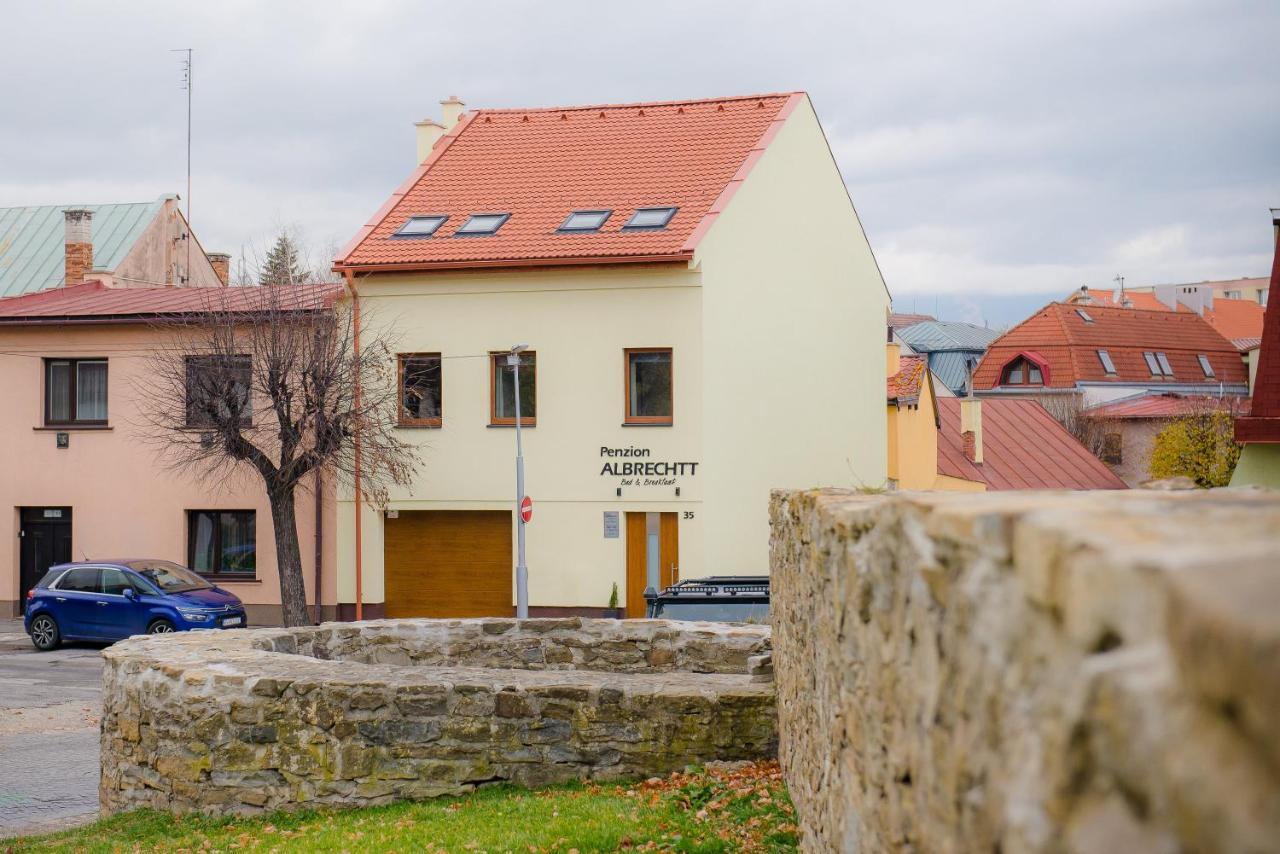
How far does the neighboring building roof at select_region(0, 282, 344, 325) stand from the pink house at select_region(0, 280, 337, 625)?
0.07m

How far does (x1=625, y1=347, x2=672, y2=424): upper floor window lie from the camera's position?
2688cm

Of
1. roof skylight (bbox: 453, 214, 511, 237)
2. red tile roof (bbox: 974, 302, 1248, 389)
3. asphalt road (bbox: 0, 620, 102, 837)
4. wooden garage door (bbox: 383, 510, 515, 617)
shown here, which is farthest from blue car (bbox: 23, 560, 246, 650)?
red tile roof (bbox: 974, 302, 1248, 389)

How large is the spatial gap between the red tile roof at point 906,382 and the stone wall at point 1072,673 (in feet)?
103

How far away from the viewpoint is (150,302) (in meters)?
31.3

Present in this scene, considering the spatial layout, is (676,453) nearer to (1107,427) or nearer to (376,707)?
(376,707)

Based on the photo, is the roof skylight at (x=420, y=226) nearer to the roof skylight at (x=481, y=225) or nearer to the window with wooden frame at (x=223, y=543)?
the roof skylight at (x=481, y=225)

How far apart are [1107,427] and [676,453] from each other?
141ft

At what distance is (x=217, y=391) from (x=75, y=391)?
6.90 metres

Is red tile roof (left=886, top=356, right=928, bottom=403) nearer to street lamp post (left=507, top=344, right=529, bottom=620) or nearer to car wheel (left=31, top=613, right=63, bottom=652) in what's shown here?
street lamp post (left=507, top=344, right=529, bottom=620)

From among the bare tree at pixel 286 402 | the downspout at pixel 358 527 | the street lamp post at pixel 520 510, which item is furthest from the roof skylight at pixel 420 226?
the street lamp post at pixel 520 510

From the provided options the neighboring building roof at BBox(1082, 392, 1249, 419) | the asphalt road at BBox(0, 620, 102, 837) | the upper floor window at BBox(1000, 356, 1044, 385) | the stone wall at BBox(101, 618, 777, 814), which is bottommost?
the asphalt road at BBox(0, 620, 102, 837)

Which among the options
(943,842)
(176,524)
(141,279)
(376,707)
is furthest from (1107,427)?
(943,842)

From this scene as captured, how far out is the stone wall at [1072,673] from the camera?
156 cm

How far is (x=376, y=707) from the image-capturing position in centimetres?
1012
